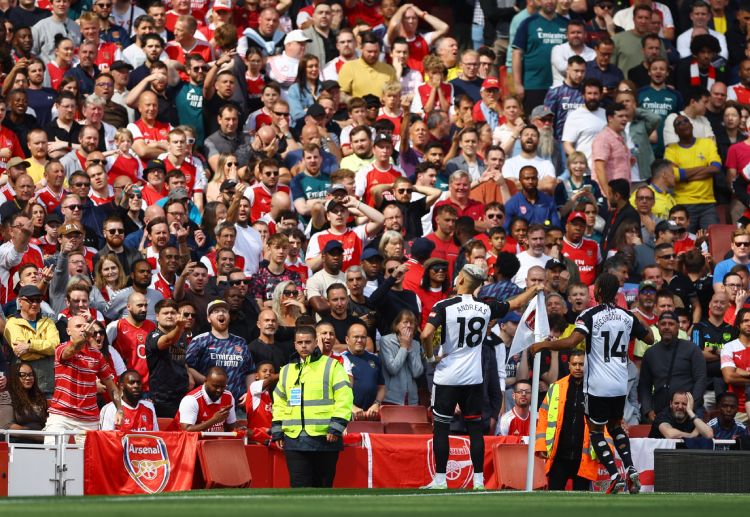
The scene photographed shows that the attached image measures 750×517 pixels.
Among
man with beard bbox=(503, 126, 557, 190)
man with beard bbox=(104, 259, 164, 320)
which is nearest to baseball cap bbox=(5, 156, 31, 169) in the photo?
man with beard bbox=(104, 259, 164, 320)

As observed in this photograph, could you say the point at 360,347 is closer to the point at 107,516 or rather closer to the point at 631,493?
the point at 631,493

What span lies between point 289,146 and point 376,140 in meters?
1.33

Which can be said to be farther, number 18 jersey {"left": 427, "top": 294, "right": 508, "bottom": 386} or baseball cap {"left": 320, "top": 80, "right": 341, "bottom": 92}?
baseball cap {"left": 320, "top": 80, "right": 341, "bottom": 92}

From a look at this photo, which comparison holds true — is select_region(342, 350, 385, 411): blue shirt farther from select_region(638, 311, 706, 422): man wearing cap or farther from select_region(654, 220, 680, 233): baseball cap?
select_region(654, 220, 680, 233): baseball cap

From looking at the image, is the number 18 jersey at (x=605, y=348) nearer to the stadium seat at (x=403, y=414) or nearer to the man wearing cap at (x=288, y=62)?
the stadium seat at (x=403, y=414)

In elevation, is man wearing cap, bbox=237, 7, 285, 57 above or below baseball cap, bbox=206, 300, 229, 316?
above

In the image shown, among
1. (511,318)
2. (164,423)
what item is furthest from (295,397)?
(511,318)

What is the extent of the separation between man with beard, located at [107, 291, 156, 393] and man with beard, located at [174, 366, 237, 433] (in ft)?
2.01

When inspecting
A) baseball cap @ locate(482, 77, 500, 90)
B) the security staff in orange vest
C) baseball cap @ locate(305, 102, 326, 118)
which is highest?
baseball cap @ locate(482, 77, 500, 90)

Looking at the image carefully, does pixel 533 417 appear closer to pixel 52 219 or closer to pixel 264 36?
pixel 52 219

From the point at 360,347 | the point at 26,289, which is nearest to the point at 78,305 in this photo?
the point at 26,289

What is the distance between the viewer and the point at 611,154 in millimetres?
22391

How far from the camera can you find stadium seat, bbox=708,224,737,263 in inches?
856

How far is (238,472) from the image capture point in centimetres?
1538
